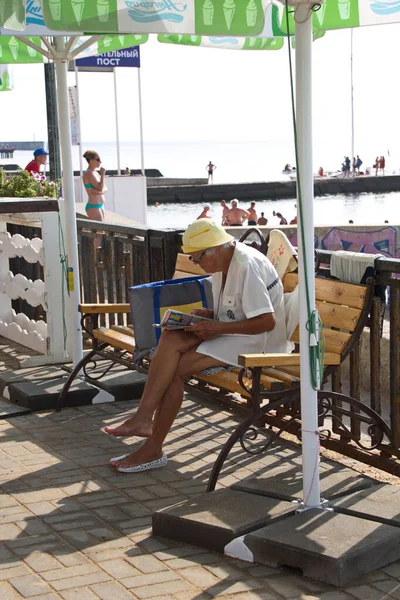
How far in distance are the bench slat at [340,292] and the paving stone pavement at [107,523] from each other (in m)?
0.94

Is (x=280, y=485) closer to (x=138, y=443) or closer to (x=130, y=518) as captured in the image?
(x=130, y=518)

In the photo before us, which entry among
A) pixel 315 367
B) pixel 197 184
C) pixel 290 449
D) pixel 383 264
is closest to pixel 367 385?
pixel 290 449

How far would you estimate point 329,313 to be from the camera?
212 inches

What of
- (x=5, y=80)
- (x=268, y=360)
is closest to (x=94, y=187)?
(x=5, y=80)

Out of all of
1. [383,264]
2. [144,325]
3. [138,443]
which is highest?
[383,264]

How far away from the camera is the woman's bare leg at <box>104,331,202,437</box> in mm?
5355

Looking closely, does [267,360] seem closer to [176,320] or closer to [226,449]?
[226,449]

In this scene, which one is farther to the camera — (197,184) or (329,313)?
(197,184)

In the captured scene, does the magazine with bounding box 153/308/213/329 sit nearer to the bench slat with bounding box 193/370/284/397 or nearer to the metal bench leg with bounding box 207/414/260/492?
the bench slat with bounding box 193/370/284/397

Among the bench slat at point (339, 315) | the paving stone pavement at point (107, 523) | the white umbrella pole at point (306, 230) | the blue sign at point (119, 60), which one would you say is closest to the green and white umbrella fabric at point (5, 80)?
the paving stone pavement at point (107, 523)

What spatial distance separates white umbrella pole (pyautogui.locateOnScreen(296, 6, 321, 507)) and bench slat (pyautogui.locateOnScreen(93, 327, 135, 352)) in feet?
6.82

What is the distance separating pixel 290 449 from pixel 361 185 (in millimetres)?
89067

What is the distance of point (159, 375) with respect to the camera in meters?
5.35

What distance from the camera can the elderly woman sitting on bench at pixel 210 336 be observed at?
17.5 feet
